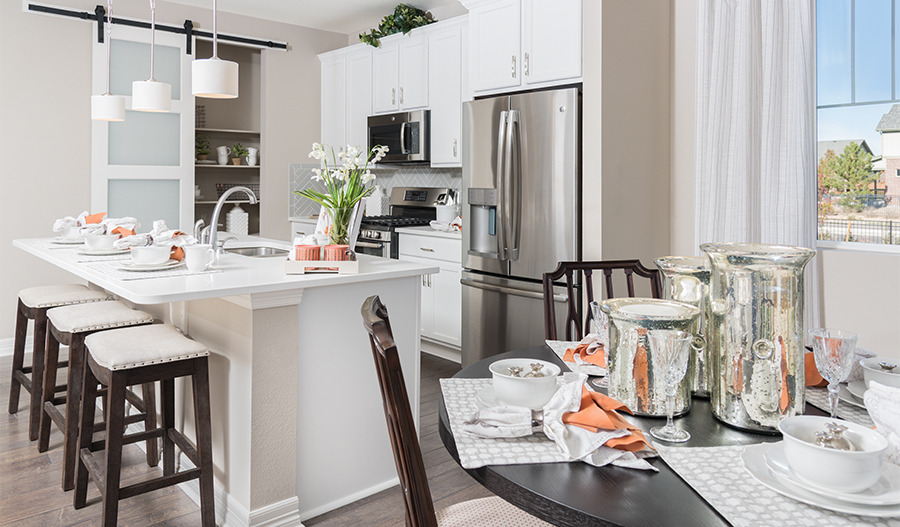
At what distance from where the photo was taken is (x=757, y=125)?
292 centimetres

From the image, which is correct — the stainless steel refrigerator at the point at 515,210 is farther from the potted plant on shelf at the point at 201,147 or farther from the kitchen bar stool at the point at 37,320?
the potted plant on shelf at the point at 201,147

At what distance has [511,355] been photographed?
1.59m

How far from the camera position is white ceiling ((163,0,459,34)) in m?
4.93

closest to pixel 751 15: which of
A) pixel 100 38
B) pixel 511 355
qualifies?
pixel 511 355

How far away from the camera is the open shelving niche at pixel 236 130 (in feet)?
18.5

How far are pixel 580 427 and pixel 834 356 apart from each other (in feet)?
1.61

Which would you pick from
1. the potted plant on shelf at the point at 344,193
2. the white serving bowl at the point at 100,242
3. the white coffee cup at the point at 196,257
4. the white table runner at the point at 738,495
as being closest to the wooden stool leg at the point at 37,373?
the white serving bowl at the point at 100,242

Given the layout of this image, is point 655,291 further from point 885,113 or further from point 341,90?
point 341,90

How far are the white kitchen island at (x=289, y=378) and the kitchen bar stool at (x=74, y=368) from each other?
197 millimetres

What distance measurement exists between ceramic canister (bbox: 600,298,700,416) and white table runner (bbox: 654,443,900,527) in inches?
5.1

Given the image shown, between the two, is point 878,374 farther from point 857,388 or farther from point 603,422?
point 603,422

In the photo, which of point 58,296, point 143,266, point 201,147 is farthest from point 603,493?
point 201,147

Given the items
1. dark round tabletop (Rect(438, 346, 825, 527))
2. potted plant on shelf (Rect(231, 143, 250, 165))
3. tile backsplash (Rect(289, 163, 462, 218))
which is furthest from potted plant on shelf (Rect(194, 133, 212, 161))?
dark round tabletop (Rect(438, 346, 825, 527))

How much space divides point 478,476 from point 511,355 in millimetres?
685
